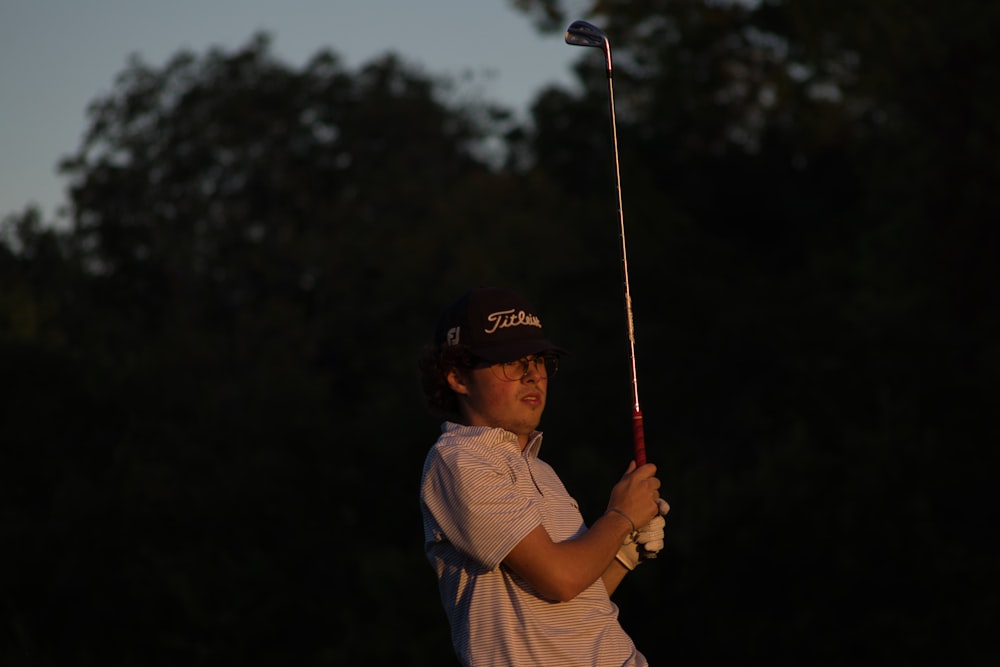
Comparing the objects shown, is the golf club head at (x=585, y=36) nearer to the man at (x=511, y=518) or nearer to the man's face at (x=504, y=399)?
the man at (x=511, y=518)

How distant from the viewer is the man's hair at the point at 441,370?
139 inches

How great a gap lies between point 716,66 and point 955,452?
16.9 m

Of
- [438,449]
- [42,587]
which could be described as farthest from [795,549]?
[438,449]

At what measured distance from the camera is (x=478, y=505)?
3240 millimetres

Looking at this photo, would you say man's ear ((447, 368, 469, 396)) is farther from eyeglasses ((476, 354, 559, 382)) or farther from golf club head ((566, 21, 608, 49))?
golf club head ((566, 21, 608, 49))

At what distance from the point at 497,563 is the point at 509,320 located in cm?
58

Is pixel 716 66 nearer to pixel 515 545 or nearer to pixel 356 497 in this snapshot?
pixel 356 497

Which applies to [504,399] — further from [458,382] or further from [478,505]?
[478,505]

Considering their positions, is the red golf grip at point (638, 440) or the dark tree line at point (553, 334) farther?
the dark tree line at point (553, 334)

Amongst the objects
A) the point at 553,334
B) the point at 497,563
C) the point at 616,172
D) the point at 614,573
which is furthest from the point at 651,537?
the point at 553,334

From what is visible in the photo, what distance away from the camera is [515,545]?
3.20 m

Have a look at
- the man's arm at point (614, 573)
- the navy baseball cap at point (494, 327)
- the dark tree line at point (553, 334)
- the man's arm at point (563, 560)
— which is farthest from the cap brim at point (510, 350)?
the dark tree line at point (553, 334)

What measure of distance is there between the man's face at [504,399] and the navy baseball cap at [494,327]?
0.06 metres

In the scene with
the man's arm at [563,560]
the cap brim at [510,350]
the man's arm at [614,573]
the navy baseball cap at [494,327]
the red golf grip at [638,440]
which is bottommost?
the man's arm at [614,573]
